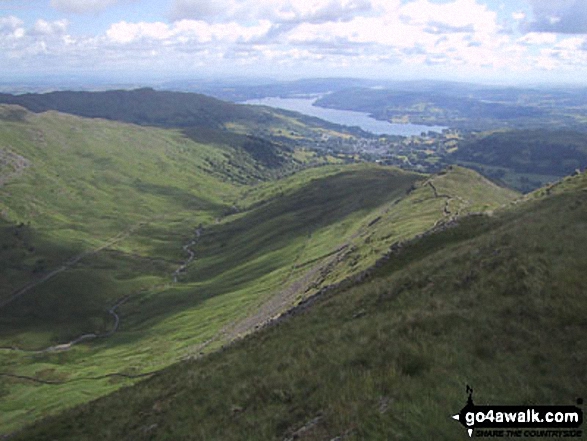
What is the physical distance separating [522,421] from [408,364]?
502 cm

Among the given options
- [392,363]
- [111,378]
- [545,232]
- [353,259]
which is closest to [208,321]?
[111,378]

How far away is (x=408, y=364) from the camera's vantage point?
17.5m

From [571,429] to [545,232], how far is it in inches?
894

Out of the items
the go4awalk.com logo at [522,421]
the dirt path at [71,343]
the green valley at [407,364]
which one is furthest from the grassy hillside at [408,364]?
the dirt path at [71,343]

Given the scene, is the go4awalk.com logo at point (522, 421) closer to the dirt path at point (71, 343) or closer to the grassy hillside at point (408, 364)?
the grassy hillside at point (408, 364)

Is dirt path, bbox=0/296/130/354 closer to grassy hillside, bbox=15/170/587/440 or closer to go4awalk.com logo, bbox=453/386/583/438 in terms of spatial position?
grassy hillside, bbox=15/170/587/440

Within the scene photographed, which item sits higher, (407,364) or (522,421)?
(522,421)

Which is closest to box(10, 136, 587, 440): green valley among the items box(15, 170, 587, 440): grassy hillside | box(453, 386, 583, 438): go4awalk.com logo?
box(15, 170, 587, 440): grassy hillside

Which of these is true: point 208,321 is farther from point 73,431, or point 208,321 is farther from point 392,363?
point 392,363

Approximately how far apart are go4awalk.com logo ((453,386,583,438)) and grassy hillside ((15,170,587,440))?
485 mm

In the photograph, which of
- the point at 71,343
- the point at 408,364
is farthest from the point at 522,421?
the point at 71,343

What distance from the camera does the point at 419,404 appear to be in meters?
14.5

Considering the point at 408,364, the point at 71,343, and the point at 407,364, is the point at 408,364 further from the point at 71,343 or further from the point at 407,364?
the point at 71,343

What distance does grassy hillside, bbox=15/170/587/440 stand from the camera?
15023 millimetres
